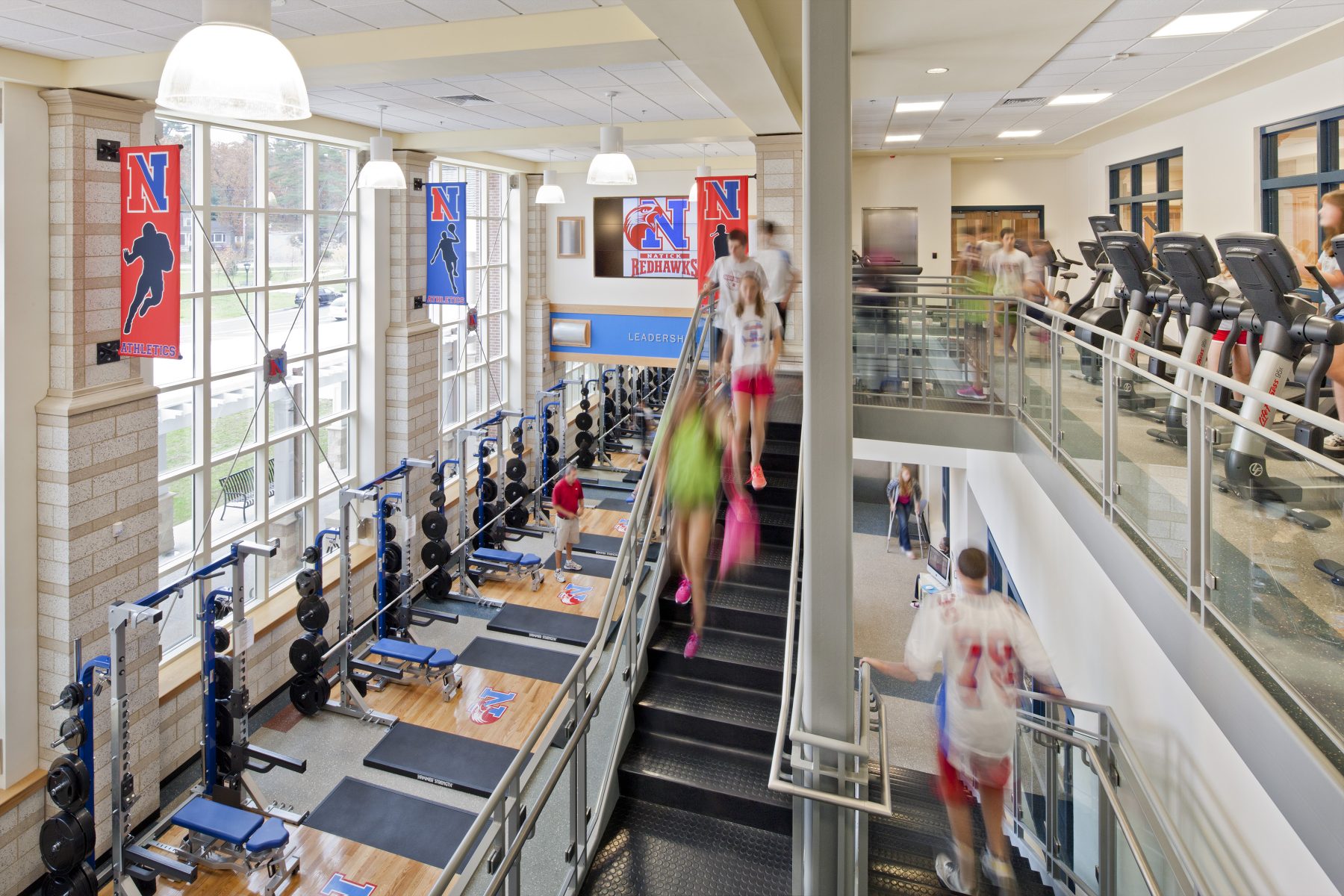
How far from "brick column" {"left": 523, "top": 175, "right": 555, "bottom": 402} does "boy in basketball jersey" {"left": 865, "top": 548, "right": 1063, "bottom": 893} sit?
41.0 feet

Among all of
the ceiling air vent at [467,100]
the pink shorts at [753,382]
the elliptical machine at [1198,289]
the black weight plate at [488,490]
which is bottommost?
the black weight plate at [488,490]

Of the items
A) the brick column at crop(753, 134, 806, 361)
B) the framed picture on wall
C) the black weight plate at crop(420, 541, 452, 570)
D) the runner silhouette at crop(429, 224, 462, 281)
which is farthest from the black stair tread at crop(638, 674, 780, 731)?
the framed picture on wall

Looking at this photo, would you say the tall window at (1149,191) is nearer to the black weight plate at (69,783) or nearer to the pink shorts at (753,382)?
the pink shorts at (753,382)

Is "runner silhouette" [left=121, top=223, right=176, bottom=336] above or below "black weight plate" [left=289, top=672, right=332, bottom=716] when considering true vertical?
above

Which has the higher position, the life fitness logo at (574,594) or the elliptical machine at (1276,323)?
the elliptical machine at (1276,323)

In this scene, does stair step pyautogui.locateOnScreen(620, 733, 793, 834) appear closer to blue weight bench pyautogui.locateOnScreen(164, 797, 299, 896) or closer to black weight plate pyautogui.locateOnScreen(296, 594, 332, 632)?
blue weight bench pyautogui.locateOnScreen(164, 797, 299, 896)

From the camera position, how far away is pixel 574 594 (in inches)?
429

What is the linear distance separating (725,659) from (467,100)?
20.1ft

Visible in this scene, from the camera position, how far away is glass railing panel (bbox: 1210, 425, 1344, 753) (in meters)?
2.38

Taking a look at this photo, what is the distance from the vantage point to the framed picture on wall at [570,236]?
15.5 meters

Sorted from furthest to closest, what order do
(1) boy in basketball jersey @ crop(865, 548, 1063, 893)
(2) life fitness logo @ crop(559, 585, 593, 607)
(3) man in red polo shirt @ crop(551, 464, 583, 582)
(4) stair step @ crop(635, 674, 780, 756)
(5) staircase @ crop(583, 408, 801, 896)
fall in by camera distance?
(3) man in red polo shirt @ crop(551, 464, 583, 582) → (2) life fitness logo @ crop(559, 585, 593, 607) → (4) stair step @ crop(635, 674, 780, 756) → (5) staircase @ crop(583, 408, 801, 896) → (1) boy in basketball jersey @ crop(865, 548, 1063, 893)

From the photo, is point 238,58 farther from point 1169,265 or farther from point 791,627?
point 1169,265

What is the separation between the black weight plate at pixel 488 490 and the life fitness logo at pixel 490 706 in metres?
3.83

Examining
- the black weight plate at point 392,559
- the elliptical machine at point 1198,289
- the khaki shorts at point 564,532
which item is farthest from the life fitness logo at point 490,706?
the elliptical machine at point 1198,289
